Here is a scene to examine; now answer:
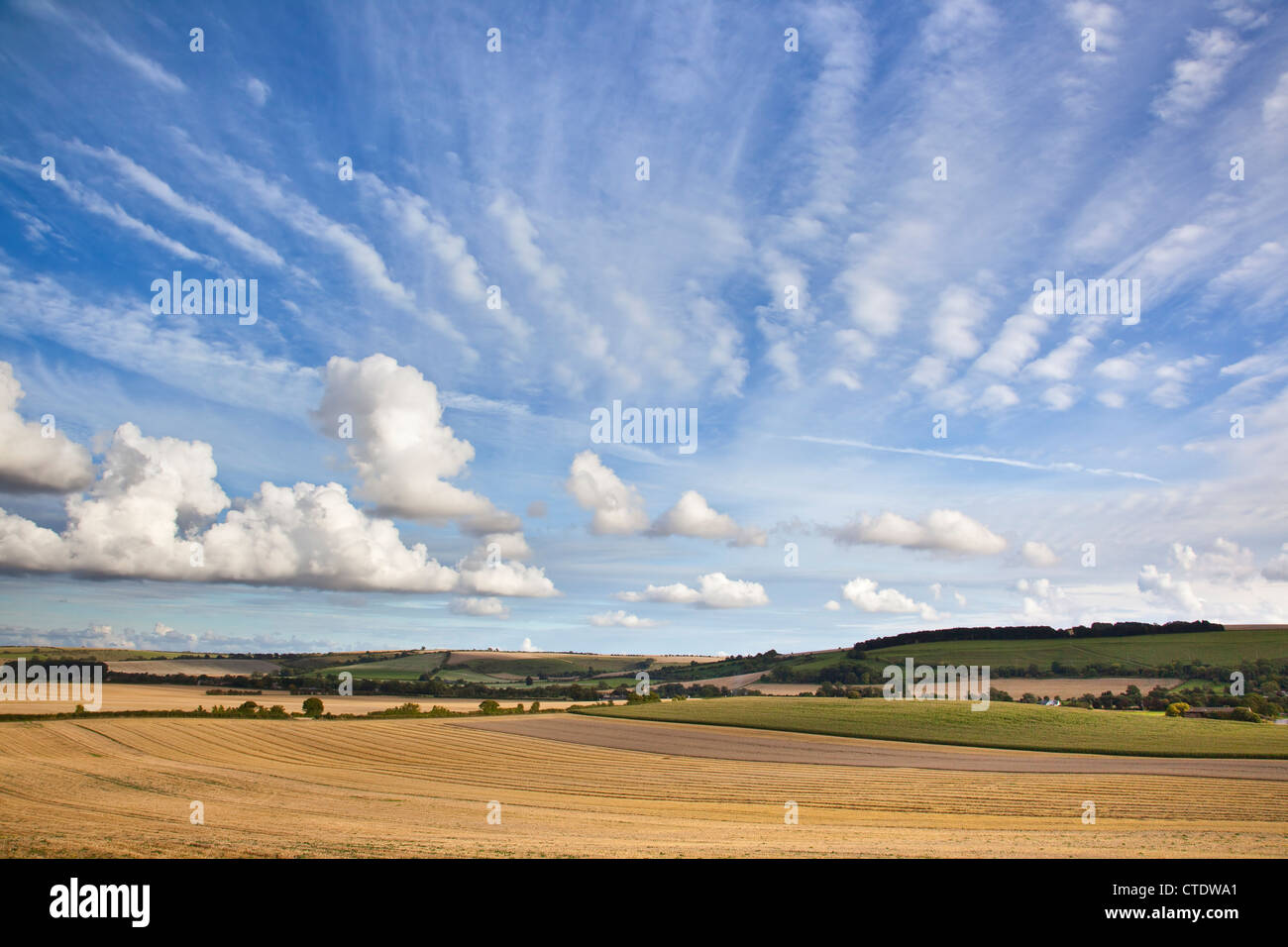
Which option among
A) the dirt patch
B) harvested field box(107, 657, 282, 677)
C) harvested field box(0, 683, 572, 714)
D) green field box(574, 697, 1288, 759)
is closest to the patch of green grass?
green field box(574, 697, 1288, 759)

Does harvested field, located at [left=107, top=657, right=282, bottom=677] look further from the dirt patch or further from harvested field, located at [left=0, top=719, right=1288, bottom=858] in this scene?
harvested field, located at [left=0, top=719, right=1288, bottom=858]

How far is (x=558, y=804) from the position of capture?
3644 centimetres

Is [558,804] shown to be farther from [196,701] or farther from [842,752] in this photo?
[196,701]

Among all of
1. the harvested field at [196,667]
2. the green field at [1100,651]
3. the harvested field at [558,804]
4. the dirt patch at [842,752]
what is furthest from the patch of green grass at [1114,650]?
the harvested field at [196,667]

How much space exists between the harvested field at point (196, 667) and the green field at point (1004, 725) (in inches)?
4491

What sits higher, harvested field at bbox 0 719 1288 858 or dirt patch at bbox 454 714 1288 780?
harvested field at bbox 0 719 1288 858

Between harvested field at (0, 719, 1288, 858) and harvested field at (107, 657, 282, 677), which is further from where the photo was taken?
harvested field at (107, 657, 282, 677)

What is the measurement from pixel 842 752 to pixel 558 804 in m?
37.6

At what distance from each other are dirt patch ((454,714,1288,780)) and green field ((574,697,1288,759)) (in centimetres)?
449

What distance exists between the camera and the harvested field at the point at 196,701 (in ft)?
305

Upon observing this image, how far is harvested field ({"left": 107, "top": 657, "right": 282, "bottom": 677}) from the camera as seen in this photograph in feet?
546

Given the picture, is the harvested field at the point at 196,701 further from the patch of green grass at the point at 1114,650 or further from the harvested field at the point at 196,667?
the patch of green grass at the point at 1114,650

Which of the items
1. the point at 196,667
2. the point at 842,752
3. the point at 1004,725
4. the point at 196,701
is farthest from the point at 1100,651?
the point at 196,667
